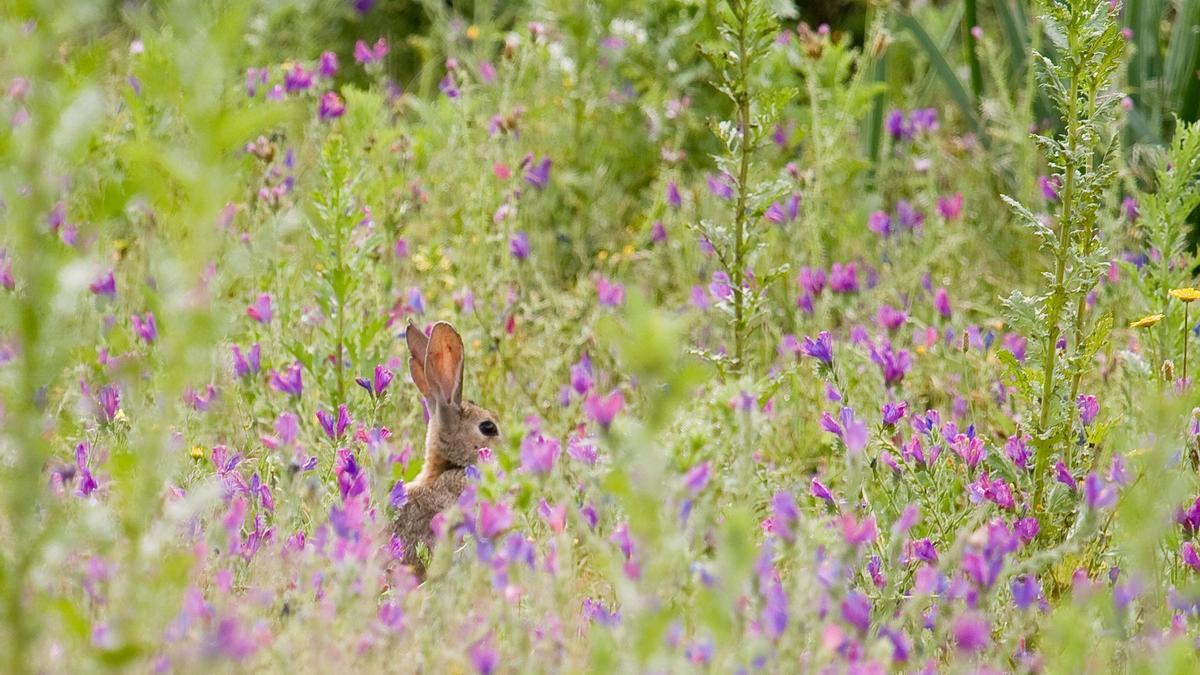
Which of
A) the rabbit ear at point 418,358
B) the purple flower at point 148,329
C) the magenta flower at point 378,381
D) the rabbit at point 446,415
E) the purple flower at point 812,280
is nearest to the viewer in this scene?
the magenta flower at point 378,381

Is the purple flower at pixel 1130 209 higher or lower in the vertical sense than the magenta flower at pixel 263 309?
higher

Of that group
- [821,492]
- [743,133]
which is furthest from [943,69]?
[821,492]

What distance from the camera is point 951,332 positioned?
168 inches

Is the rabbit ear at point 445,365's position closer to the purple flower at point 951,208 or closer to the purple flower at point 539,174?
the purple flower at point 539,174

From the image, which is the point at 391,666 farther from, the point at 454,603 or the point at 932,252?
the point at 932,252

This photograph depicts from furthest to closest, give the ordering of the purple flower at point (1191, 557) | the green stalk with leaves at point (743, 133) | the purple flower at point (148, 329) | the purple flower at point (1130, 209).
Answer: the purple flower at point (1130, 209), the purple flower at point (148, 329), the green stalk with leaves at point (743, 133), the purple flower at point (1191, 557)

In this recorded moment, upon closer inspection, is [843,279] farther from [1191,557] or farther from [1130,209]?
[1191,557]

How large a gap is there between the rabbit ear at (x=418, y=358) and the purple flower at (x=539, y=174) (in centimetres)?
157

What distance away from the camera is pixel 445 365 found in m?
3.54

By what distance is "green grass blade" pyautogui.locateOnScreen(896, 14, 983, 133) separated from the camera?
5457 millimetres

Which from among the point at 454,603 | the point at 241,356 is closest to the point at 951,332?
the point at 241,356

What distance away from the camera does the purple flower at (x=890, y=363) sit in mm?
3508

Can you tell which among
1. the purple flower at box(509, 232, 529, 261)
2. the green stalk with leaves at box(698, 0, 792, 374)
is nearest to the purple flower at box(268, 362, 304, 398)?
the green stalk with leaves at box(698, 0, 792, 374)

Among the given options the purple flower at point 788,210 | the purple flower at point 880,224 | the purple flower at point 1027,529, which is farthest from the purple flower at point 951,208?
the purple flower at point 1027,529
